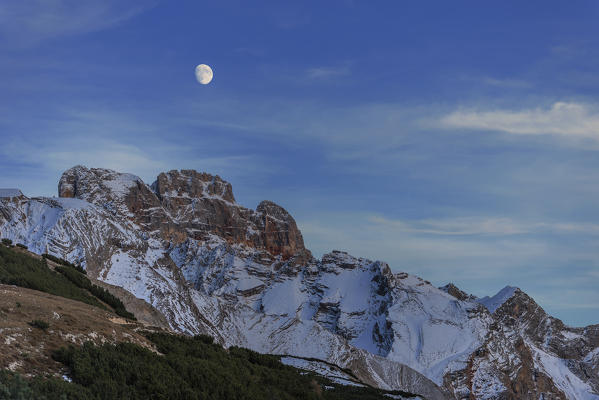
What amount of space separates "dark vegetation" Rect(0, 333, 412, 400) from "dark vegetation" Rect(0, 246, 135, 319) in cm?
1319

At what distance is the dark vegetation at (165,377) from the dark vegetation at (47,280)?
1319cm

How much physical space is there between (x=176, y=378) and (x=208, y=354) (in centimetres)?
629

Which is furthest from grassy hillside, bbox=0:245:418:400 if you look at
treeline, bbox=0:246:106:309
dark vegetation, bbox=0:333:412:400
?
treeline, bbox=0:246:106:309

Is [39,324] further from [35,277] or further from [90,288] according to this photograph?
[90,288]

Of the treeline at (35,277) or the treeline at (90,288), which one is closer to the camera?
the treeline at (35,277)

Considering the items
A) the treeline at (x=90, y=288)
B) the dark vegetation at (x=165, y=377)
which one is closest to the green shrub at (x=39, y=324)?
the dark vegetation at (x=165, y=377)

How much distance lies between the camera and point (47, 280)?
1780 inches

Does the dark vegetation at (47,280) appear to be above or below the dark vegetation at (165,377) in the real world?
above

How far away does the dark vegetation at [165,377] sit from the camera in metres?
23.3

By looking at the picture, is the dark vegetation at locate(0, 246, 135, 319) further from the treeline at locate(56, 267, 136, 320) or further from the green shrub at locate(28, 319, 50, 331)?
the green shrub at locate(28, 319, 50, 331)

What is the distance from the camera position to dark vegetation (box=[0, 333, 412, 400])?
2327 cm

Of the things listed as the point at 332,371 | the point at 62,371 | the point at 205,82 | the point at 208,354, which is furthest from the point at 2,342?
the point at 205,82

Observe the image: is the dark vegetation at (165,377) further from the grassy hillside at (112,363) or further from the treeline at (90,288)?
the treeline at (90,288)

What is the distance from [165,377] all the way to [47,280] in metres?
22.1
